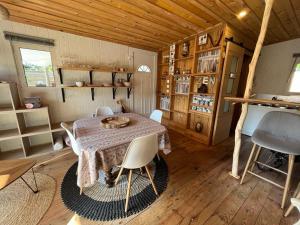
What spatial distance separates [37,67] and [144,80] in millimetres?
2582

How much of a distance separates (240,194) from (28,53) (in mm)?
4177

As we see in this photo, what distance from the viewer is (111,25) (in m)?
2.44

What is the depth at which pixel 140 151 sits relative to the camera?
4.52 ft

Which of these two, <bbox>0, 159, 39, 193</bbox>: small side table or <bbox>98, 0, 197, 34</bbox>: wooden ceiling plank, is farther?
<bbox>98, 0, 197, 34</bbox>: wooden ceiling plank

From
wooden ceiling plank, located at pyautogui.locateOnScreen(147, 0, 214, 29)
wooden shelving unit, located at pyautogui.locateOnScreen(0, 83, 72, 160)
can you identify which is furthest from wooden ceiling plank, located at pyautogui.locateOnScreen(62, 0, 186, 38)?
wooden shelving unit, located at pyautogui.locateOnScreen(0, 83, 72, 160)

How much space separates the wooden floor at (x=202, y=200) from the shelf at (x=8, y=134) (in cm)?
73

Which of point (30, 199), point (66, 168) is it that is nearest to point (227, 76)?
point (66, 168)

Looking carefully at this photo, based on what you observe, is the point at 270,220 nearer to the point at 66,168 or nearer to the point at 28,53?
the point at 66,168

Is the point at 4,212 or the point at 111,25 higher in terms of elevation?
the point at 111,25

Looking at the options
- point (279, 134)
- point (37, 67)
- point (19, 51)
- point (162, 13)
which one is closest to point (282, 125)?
point (279, 134)

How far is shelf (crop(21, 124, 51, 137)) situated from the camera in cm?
234

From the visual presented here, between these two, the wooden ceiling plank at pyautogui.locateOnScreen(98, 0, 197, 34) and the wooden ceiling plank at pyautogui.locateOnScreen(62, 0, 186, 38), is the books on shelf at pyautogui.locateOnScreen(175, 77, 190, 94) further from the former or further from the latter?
the wooden ceiling plank at pyautogui.locateOnScreen(62, 0, 186, 38)

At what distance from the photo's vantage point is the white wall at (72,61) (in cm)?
235

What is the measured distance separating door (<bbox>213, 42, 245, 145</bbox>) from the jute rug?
3.10 metres
